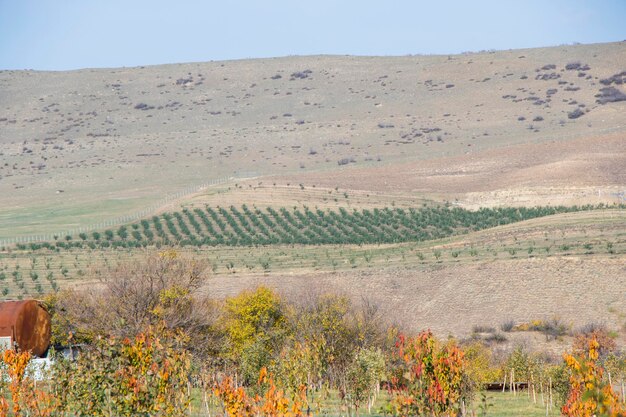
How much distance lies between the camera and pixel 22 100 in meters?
183

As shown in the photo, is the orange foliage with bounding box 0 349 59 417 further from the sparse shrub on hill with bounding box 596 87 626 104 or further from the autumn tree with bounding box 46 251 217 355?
the sparse shrub on hill with bounding box 596 87 626 104

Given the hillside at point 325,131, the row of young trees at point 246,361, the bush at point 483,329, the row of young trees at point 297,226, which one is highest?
the hillside at point 325,131

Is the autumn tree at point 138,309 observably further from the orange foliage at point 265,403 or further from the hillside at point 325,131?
the hillside at point 325,131

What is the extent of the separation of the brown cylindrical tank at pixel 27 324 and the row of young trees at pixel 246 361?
2.11 metres

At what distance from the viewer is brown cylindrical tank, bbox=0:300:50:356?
130 ft

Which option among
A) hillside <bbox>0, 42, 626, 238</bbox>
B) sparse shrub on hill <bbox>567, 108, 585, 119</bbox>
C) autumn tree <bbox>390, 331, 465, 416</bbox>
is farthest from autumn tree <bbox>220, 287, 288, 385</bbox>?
sparse shrub on hill <bbox>567, 108, 585, 119</bbox>

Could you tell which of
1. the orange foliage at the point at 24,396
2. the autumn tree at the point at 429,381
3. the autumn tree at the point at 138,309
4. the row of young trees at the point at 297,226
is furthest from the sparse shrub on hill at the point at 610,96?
the orange foliage at the point at 24,396

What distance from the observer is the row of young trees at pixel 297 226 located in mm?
86625

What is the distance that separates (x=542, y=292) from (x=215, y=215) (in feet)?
131

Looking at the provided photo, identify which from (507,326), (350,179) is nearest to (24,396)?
(507,326)

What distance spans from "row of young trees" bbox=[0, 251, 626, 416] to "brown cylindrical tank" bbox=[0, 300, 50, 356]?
83.0 inches

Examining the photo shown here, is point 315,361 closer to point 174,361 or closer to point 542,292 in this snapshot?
point 174,361

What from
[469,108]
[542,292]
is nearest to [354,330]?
[542,292]

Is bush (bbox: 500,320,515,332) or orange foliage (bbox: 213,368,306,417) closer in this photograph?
orange foliage (bbox: 213,368,306,417)
